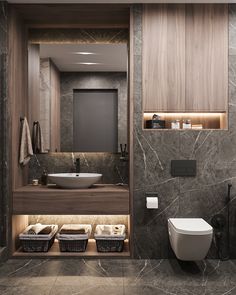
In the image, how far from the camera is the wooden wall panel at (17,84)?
3.13 metres

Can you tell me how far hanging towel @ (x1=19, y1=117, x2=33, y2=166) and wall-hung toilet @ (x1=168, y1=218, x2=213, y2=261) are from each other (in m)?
1.67

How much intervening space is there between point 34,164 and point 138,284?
5.81 ft

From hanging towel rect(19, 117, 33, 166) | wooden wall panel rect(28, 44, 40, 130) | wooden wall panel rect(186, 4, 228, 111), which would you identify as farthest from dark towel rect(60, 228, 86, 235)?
wooden wall panel rect(186, 4, 228, 111)

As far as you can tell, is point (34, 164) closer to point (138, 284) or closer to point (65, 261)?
point (65, 261)

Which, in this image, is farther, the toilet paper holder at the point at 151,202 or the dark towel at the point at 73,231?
the dark towel at the point at 73,231

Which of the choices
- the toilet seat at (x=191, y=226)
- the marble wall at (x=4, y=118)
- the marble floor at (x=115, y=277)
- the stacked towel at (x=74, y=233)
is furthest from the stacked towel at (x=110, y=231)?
the marble wall at (x=4, y=118)

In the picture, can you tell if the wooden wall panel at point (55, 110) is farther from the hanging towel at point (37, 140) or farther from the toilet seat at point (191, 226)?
the toilet seat at point (191, 226)

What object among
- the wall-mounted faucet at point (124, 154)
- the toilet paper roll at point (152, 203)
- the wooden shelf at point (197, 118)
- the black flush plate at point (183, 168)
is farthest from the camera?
the wall-mounted faucet at point (124, 154)

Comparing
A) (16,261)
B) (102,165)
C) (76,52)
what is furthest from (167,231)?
(76,52)

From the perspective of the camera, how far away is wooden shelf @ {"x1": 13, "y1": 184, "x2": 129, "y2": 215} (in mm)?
3083

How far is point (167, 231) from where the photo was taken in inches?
123

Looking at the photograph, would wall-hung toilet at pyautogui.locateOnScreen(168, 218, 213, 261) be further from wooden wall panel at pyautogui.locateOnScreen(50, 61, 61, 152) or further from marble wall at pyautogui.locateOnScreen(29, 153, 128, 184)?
wooden wall panel at pyautogui.locateOnScreen(50, 61, 61, 152)

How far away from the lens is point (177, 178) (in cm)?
314

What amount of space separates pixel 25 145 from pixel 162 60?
1.66 metres
